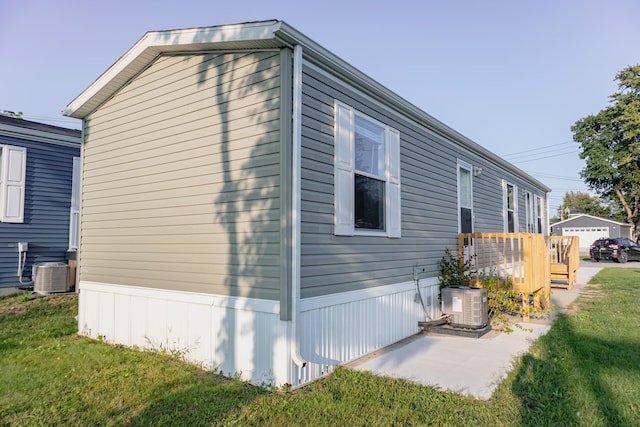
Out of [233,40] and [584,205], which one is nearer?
[233,40]

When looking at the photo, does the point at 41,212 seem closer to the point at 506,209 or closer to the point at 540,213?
the point at 506,209

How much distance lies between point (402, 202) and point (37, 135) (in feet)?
25.2

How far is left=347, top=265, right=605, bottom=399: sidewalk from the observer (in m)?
3.72

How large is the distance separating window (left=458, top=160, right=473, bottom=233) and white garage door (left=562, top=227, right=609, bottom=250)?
35.3m

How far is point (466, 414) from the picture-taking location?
2.98 metres

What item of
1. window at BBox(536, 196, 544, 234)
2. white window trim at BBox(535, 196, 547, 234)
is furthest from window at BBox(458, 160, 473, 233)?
white window trim at BBox(535, 196, 547, 234)

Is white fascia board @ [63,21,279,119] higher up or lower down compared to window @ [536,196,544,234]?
higher up

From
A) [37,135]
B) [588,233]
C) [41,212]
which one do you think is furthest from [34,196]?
[588,233]

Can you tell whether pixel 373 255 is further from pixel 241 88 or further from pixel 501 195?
pixel 501 195

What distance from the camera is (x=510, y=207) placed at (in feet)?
34.3

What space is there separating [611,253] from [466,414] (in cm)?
2312

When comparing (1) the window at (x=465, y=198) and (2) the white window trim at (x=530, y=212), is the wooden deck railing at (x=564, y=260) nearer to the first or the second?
(2) the white window trim at (x=530, y=212)

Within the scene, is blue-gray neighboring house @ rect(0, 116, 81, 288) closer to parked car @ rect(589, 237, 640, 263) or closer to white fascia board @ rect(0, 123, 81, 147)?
white fascia board @ rect(0, 123, 81, 147)

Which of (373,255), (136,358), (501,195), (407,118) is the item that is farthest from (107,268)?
(501,195)
